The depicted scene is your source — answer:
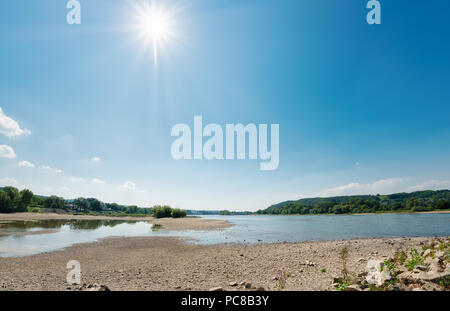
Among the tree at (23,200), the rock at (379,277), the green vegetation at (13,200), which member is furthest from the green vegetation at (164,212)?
the rock at (379,277)

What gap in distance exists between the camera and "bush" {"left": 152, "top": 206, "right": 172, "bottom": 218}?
331ft

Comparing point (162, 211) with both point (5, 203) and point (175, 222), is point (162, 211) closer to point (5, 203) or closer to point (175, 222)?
point (175, 222)

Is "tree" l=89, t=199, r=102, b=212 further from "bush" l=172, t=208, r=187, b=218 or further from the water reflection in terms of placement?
the water reflection

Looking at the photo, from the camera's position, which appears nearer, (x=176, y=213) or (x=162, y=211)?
(x=176, y=213)

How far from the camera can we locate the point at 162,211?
101 metres

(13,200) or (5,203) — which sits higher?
(13,200)

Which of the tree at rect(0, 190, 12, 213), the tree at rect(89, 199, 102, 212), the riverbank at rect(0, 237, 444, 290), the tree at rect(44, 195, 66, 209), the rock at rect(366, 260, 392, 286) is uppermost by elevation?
the rock at rect(366, 260, 392, 286)

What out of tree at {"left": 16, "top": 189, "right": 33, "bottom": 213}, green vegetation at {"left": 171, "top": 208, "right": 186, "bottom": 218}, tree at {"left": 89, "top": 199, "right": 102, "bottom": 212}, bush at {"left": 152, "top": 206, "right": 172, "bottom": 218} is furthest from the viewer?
tree at {"left": 89, "top": 199, "right": 102, "bottom": 212}

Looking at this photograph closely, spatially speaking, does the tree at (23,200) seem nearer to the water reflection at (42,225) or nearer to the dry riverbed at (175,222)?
the dry riverbed at (175,222)

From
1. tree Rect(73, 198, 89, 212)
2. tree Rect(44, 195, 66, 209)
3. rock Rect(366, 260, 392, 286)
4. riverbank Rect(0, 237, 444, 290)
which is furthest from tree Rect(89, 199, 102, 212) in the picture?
rock Rect(366, 260, 392, 286)

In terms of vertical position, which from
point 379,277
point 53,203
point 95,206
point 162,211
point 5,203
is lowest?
point 95,206

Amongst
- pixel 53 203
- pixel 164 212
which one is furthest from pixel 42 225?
pixel 53 203

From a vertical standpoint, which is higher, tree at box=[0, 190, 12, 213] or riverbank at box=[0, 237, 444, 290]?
riverbank at box=[0, 237, 444, 290]
